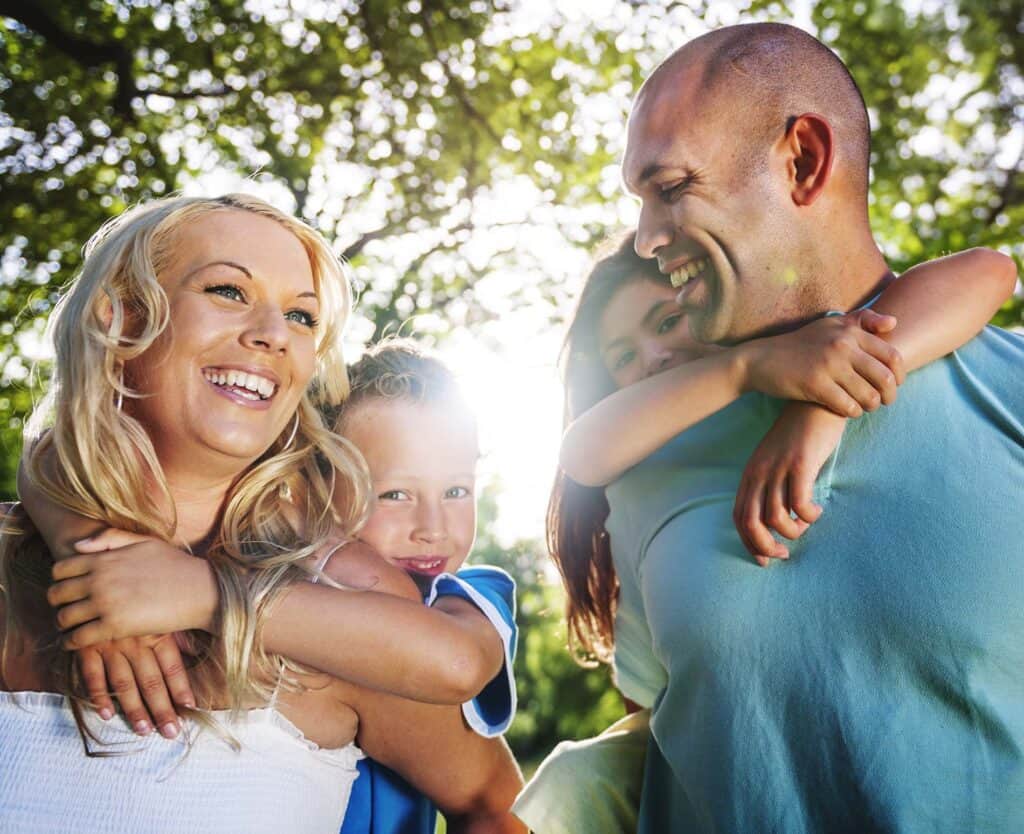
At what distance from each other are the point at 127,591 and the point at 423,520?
0.90m

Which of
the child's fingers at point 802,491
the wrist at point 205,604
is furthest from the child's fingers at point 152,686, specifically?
the child's fingers at point 802,491

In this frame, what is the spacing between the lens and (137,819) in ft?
5.96

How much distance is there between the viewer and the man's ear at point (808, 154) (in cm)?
190

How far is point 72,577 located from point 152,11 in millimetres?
5654

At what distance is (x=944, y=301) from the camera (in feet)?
5.63

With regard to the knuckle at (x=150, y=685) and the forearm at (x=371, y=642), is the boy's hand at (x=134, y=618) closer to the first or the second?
the knuckle at (x=150, y=685)

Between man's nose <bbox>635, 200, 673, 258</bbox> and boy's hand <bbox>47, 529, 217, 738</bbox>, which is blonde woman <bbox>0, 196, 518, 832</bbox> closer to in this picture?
boy's hand <bbox>47, 529, 217, 738</bbox>

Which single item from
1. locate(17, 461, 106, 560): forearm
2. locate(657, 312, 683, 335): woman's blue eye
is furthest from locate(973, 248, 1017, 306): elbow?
locate(17, 461, 106, 560): forearm

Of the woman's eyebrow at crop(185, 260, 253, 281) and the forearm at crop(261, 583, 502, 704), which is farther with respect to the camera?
the woman's eyebrow at crop(185, 260, 253, 281)

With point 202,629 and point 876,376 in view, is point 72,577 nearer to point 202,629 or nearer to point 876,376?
point 202,629

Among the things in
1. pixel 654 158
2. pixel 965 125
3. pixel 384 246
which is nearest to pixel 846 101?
pixel 654 158

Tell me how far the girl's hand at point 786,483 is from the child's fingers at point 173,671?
110 centimetres

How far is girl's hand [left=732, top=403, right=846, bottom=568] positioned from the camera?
1.60m

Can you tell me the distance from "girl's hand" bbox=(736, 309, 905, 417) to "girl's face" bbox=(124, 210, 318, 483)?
105cm
